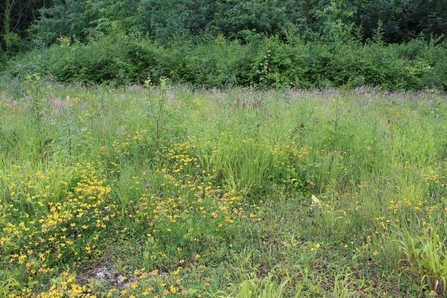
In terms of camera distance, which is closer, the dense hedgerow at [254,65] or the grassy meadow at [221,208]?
the grassy meadow at [221,208]

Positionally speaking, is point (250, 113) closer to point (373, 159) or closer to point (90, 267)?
point (373, 159)

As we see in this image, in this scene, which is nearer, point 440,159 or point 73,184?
point 73,184

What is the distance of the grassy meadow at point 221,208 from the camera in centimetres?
299

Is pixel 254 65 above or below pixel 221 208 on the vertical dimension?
above

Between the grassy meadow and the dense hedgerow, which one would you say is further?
the dense hedgerow

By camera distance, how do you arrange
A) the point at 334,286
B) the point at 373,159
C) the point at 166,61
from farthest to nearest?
the point at 166,61, the point at 373,159, the point at 334,286

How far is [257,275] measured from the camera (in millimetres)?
3133

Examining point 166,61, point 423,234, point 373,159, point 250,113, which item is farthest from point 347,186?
point 166,61

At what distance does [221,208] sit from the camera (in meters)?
3.58

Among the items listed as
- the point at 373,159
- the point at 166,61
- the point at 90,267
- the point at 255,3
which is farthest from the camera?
the point at 255,3

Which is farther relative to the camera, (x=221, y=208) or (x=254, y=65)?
(x=254, y=65)

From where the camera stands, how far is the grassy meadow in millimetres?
2988

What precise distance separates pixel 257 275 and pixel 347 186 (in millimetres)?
1807

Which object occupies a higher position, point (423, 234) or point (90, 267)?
point (423, 234)
